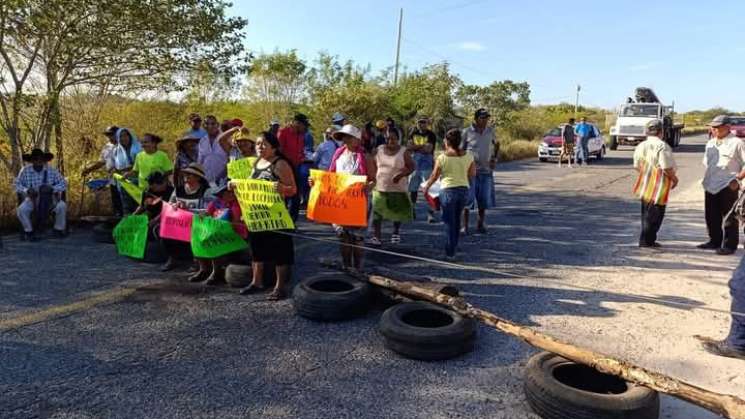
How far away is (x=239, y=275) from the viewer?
551cm

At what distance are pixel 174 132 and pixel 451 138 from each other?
10.6 meters

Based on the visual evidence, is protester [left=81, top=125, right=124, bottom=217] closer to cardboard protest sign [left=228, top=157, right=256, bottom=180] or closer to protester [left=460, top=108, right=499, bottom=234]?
cardboard protest sign [left=228, top=157, right=256, bottom=180]

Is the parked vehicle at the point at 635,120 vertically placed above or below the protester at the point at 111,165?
above

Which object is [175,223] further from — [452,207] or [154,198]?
[452,207]

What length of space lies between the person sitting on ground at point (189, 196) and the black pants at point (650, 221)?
5.96m

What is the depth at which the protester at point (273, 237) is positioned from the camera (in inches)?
204

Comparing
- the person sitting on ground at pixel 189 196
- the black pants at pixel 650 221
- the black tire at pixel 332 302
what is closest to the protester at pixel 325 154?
the person sitting on ground at pixel 189 196

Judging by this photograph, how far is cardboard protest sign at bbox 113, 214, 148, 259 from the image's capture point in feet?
21.2

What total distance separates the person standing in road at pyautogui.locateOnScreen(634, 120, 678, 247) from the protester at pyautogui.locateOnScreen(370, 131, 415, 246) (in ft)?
11.0

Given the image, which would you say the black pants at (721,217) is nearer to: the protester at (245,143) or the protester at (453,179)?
the protester at (453,179)

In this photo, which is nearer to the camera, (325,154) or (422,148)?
(325,154)

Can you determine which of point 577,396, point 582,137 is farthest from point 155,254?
point 582,137

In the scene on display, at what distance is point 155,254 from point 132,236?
36 cm

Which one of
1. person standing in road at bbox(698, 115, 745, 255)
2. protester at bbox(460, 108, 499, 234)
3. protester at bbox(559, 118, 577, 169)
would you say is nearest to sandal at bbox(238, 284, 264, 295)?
protester at bbox(460, 108, 499, 234)
